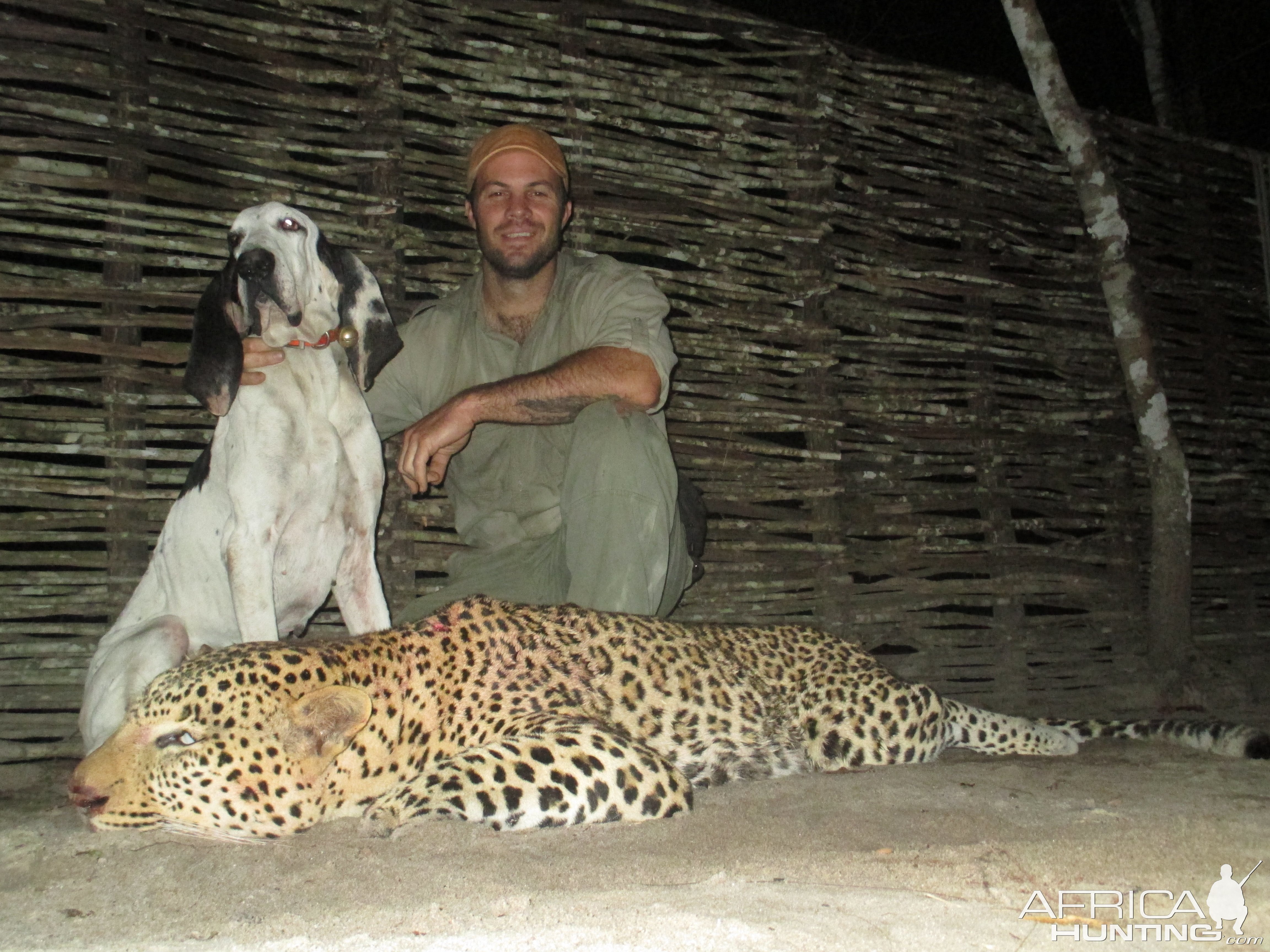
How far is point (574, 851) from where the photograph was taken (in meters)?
1.93

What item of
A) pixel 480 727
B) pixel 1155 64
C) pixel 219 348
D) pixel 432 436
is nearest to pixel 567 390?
pixel 432 436

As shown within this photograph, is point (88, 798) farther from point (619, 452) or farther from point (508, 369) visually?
point (508, 369)

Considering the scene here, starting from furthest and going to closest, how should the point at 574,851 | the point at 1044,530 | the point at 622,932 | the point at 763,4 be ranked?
the point at 763,4 < the point at 1044,530 < the point at 574,851 < the point at 622,932

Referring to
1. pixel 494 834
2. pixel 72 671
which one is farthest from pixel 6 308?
pixel 494 834

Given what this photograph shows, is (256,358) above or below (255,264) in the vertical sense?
below

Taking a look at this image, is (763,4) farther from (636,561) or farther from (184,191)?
(636,561)

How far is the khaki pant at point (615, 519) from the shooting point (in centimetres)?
317

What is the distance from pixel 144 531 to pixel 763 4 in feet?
29.4

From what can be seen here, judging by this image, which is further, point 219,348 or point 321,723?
point 219,348

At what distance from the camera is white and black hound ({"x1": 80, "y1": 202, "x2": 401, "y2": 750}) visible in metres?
2.80

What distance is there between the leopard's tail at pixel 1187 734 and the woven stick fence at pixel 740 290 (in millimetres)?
1424

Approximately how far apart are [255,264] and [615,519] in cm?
132

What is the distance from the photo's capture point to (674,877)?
1754mm

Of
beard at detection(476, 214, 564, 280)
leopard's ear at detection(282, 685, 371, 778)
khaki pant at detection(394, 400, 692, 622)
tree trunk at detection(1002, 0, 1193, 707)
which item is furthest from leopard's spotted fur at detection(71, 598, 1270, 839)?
tree trunk at detection(1002, 0, 1193, 707)
